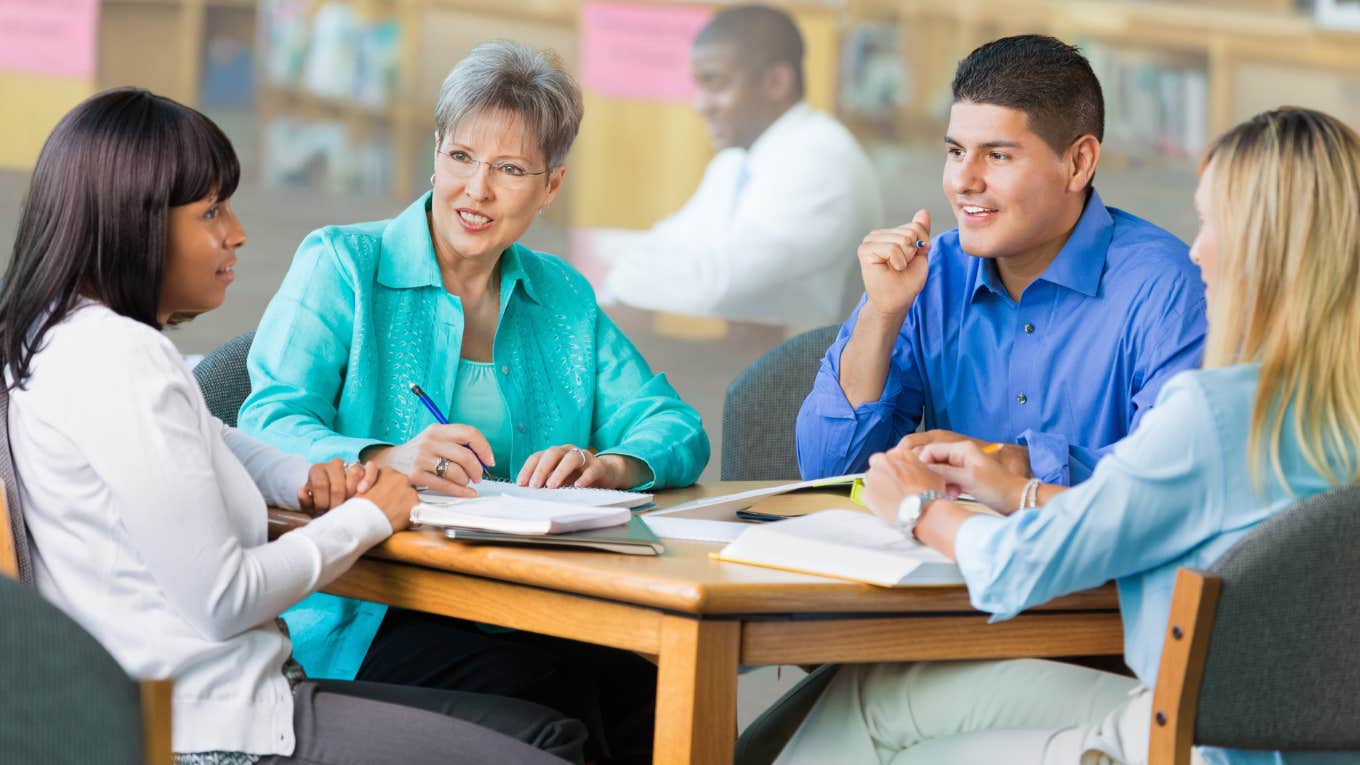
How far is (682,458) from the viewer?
2057mm

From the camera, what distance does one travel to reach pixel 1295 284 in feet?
4.70

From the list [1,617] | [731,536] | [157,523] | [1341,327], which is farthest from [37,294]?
[1341,327]

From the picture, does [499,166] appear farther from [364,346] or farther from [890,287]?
[890,287]

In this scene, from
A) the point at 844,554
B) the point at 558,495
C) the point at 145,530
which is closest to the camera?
the point at 145,530

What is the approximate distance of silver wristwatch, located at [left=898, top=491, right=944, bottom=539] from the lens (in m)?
1.54

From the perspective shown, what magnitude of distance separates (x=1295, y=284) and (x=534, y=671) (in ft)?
3.40

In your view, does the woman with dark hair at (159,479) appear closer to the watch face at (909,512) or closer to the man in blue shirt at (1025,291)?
the watch face at (909,512)

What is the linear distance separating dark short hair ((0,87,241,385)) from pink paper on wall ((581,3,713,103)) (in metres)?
3.09

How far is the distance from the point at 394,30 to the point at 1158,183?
2390 mm

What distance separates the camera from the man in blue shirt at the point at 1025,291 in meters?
2.04

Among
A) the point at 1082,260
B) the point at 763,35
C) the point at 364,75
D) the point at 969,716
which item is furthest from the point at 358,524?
the point at 364,75

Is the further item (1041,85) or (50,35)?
A: (50,35)

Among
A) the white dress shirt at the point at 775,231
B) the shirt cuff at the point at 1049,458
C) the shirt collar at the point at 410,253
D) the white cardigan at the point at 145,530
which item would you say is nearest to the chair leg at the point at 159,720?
the white cardigan at the point at 145,530

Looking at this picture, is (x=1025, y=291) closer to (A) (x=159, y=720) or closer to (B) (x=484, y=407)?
(B) (x=484, y=407)
